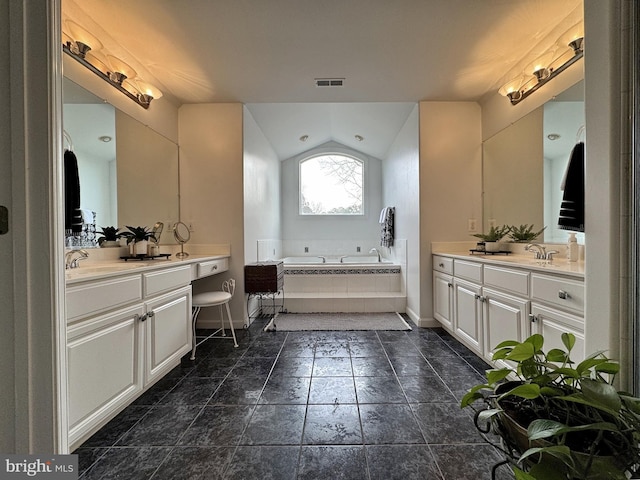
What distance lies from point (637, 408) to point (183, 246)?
3333 mm

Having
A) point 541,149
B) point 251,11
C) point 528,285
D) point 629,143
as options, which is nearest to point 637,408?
point 629,143

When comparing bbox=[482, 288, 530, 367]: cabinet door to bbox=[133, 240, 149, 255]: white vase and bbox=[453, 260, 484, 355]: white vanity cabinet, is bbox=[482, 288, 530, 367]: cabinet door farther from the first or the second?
bbox=[133, 240, 149, 255]: white vase

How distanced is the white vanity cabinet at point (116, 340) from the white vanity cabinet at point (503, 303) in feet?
7.35

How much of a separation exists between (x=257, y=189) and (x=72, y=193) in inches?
82.6

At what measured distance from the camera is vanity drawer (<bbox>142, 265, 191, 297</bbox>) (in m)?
1.76

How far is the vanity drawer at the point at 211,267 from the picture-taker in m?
2.46

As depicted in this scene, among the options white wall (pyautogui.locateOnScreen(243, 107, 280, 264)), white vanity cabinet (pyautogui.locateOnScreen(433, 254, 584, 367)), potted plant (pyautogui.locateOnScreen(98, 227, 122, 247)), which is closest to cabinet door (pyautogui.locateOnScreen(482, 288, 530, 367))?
white vanity cabinet (pyautogui.locateOnScreen(433, 254, 584, 367))

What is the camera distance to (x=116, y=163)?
224 cm

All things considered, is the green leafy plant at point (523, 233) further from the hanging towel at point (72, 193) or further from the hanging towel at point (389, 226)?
the hanging towel at point (72, 193)

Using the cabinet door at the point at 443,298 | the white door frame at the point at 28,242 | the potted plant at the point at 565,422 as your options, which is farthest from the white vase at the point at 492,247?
the white door frame at the point at 28,242

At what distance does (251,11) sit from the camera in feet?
6.03

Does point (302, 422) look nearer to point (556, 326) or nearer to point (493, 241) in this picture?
point (556, 326)

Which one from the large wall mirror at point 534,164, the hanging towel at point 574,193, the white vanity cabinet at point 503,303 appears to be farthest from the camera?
the large wall mirror at point 534,164

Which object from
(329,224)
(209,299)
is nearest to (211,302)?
(209,299)
